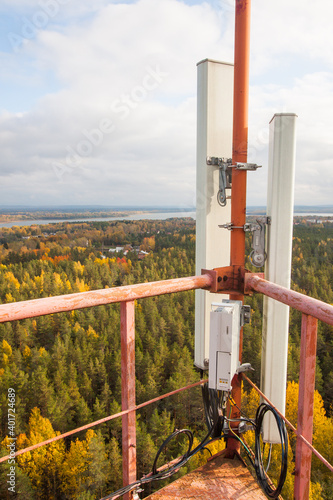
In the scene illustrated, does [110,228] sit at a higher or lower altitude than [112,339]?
higher

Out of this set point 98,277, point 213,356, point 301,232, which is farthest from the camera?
point 301,232

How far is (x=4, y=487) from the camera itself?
66.0 feet

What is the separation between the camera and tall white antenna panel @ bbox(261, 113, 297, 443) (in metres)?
2.26

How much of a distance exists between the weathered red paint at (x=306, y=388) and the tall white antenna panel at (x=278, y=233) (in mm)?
852

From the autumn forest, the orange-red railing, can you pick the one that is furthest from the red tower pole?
the autumn forest

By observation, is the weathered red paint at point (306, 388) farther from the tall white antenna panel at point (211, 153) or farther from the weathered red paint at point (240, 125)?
the tall white antenna panel at point (211, 153)

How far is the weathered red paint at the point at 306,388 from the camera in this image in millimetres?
1374

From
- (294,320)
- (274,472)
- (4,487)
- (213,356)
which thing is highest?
(213,356)

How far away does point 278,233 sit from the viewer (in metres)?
2.29

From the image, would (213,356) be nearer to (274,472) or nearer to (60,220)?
(274,472)

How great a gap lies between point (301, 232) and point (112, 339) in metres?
40.6

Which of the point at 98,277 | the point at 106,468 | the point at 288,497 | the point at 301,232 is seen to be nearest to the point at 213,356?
the point at 288,497

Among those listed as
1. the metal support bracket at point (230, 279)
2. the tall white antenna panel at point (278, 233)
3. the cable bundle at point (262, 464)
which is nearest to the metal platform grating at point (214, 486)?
the cable bundle at point (262, 464)

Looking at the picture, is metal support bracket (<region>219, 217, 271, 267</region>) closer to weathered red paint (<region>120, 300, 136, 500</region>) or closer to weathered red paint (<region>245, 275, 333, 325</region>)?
weathered red paint (<region>245, 275, 333, 325</region>)
